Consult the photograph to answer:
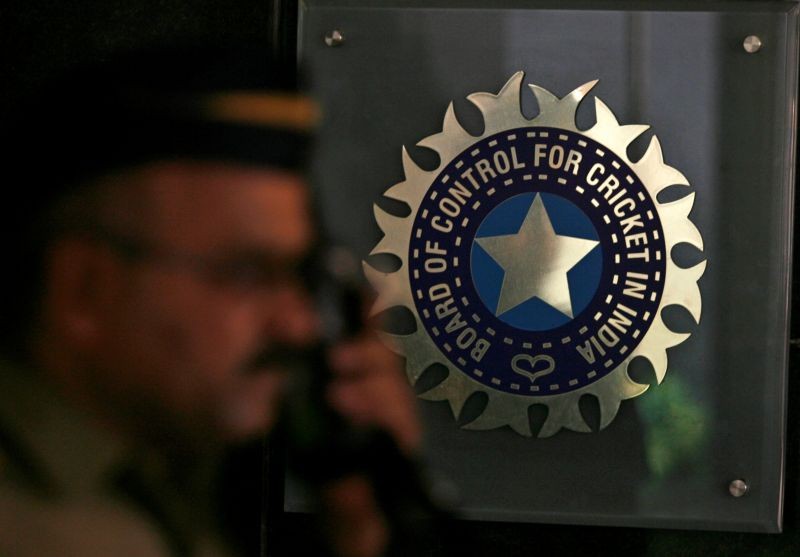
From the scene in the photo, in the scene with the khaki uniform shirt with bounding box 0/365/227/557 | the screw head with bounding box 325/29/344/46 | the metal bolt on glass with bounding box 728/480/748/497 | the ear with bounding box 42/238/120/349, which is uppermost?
the screw head with bounding box 325/29/344/46

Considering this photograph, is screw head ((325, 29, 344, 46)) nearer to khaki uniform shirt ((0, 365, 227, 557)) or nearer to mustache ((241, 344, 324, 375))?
mustache ((241, 344, 324, 375))

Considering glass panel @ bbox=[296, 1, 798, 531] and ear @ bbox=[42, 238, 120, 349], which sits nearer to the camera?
ear @ bbox=[42, 238, 120, 349]

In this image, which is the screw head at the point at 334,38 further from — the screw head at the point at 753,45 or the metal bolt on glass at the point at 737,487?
the metal bolt on glass at the point at 737,487

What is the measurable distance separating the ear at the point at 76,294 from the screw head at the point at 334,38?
0.74 m

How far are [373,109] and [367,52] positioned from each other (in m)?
0.08

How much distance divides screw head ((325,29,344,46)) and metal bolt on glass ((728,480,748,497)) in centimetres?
81

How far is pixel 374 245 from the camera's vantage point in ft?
4.08

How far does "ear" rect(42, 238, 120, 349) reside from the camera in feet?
1.90

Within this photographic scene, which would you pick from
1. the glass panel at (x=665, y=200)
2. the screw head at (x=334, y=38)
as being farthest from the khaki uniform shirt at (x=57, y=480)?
the screw head at (x=334, y=38)

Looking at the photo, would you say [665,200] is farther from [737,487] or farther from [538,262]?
[737,487]

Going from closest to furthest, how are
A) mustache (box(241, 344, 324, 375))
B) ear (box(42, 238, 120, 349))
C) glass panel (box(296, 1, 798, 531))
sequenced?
ear (box(42, 238, 120, 349))
mustache (box(241, 344, 324, 375))
glass panel (box(296, 1, 798, 531))

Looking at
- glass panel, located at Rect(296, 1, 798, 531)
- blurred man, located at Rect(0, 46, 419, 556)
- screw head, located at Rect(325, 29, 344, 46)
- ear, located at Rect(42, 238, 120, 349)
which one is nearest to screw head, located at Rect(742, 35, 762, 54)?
glass panel, located at Rect(296, 1, 798, 531)

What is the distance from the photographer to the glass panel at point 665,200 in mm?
1219

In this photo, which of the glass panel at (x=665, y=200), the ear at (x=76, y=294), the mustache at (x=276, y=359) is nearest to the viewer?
the ear at (x=76, y=294)
